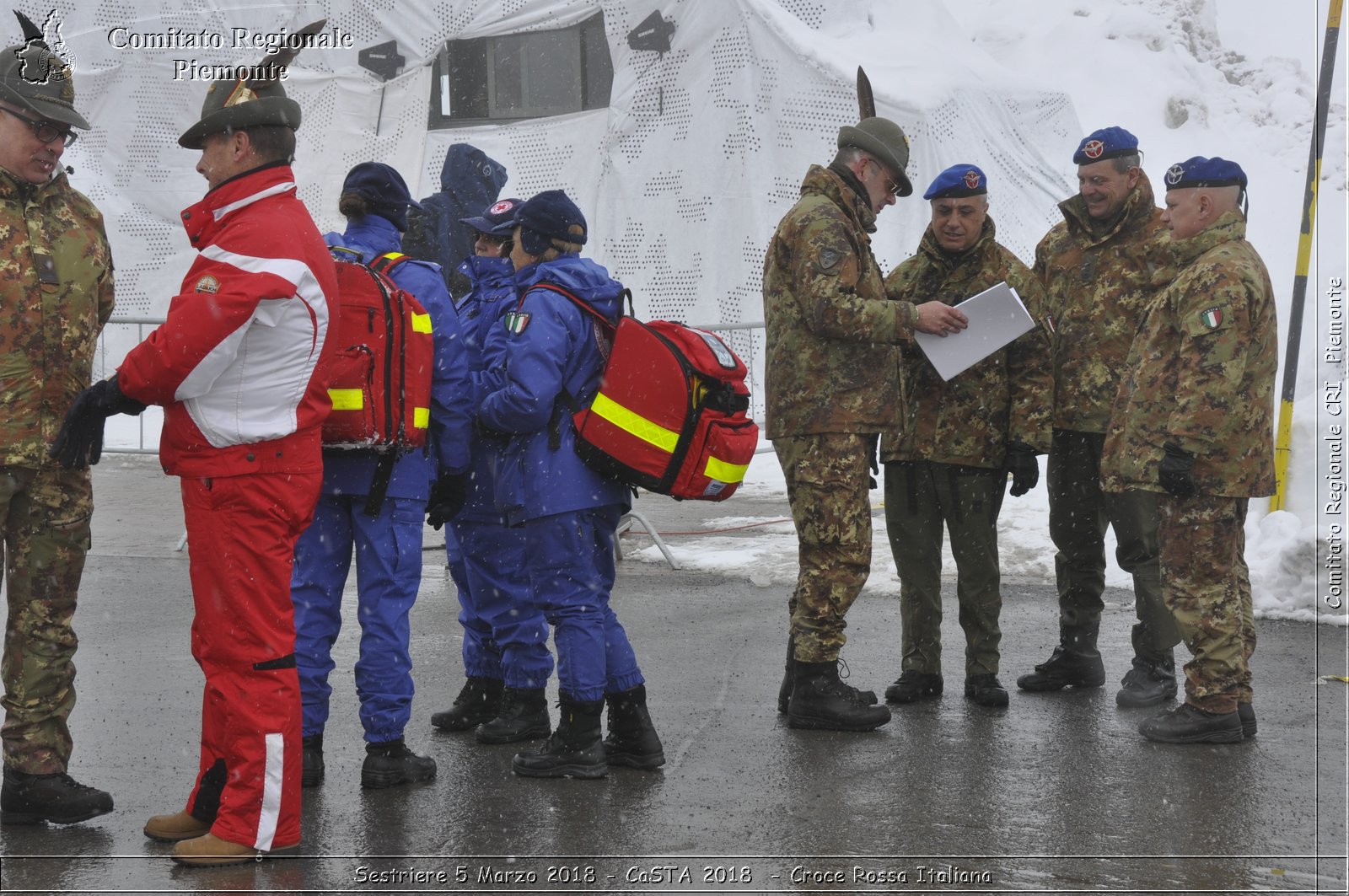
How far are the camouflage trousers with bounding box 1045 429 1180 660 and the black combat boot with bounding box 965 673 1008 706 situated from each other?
52 centimetres

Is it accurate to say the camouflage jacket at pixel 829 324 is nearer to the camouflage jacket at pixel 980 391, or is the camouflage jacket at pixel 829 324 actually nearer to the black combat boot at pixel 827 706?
the camouflage jacket at pixel 980 391

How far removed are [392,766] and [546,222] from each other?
6.20 ft

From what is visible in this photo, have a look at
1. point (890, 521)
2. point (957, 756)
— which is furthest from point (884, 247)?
point (957, 756)

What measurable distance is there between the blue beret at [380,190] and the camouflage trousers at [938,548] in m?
2.33

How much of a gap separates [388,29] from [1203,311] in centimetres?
1248

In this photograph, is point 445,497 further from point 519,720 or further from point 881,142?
point 881,142

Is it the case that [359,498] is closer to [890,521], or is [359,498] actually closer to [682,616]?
[890,521]

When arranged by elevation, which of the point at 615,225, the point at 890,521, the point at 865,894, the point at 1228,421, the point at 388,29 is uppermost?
the point at 388,29

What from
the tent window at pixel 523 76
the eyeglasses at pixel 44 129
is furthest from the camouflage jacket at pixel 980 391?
the tent window at pixel 523 76

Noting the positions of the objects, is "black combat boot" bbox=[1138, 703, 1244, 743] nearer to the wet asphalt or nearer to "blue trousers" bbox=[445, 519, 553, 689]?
the wet asphalt

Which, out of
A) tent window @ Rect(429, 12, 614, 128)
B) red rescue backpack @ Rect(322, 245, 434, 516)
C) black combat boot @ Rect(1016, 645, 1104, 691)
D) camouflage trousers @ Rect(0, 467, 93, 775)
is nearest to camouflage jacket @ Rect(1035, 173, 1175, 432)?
black combat boot @ Rect(1016, 645, 1104, 691)

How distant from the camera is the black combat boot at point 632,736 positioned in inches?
192

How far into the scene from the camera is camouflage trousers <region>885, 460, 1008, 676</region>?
588 cm

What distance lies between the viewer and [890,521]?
19.8ft
